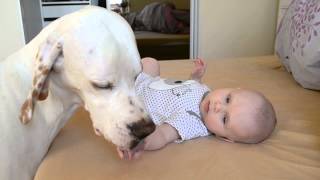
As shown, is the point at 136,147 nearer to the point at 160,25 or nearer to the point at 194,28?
the point at 194,28

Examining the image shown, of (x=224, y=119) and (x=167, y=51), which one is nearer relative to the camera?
(x=224, y=119)

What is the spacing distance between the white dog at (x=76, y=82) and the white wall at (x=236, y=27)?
2.18m

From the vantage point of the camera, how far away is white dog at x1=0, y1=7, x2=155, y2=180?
2.64 ft

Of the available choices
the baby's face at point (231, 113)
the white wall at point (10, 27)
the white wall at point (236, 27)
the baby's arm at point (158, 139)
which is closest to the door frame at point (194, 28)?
the white wall at point (236, 27)

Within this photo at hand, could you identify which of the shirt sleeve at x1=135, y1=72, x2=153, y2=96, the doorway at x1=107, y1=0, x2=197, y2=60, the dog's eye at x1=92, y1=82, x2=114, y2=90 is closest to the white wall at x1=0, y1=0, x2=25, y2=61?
the doorway at x1=107, y1=0, x2=197, y2=60

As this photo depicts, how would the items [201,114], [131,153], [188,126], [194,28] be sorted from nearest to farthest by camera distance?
1. [131,153]
2. [188,126]
3. [201,114]
4. [194,28]

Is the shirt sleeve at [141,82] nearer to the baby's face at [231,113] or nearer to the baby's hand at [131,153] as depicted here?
the baby's face at [231,113]

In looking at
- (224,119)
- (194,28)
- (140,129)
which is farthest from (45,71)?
(194,28)

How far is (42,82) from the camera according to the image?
828 millimetres

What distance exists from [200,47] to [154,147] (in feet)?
7.02

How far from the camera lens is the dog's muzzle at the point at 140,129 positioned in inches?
32.4

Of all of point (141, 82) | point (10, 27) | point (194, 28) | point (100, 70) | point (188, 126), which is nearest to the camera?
point (100, 70)

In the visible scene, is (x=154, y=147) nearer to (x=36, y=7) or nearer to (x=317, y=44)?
(x=317, y=44)

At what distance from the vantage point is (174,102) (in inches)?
48.3
